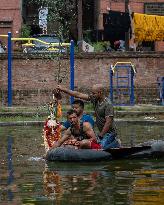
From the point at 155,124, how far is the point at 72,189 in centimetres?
1658

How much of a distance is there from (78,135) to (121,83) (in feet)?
69.0

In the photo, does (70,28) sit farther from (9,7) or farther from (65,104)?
(65,104)

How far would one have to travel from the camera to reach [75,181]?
12875 millimetres

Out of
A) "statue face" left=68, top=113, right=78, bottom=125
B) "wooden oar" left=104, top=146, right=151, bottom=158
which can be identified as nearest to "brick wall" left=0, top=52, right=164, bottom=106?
"wooden oar" left=104, top=146, right=151, bottom=158

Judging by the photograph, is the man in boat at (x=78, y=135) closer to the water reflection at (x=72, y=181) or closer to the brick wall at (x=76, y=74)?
the water reflection at (x=72, y=181)

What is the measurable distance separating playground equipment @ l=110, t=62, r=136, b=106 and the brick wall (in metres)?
0.40

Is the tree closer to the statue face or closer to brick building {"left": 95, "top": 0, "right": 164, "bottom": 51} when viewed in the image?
brick building {"left": 95, "top": 0, "right": 164, "bottom": 51}

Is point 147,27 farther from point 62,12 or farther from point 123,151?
point 123,151

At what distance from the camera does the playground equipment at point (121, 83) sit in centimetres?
3606

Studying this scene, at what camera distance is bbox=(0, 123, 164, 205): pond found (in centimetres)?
1093

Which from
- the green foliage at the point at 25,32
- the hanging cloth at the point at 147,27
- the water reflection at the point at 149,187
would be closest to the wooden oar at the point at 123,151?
the water reflection at the point at 149,187

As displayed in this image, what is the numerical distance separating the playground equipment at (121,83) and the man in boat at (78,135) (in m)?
19.7

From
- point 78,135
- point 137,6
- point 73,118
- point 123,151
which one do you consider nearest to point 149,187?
point 73,118

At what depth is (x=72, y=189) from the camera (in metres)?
11.9
